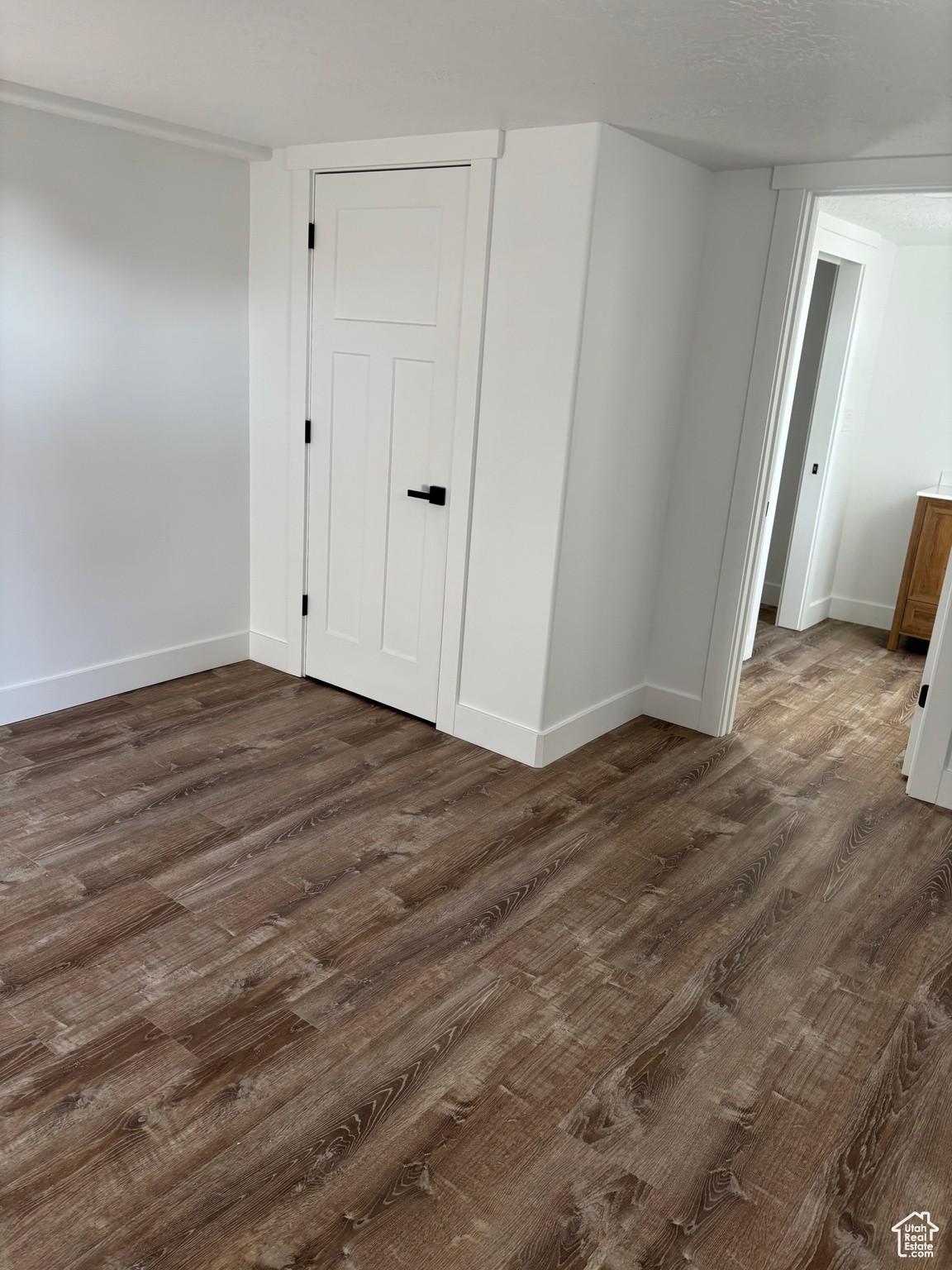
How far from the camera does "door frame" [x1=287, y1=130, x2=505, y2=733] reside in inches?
130

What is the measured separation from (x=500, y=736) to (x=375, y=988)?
1.47 metres

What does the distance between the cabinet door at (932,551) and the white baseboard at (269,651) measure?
3.59 metres

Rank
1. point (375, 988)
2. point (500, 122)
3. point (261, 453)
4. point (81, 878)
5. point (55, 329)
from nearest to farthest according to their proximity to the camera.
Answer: point (375, 988) < point (81, 878) < point (500, 122) < point (55, 329) < point (261, 453)

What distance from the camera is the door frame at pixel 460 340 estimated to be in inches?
130

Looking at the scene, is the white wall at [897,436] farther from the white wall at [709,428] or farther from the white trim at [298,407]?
the white trim at [298,407]

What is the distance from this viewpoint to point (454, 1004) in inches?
91.2

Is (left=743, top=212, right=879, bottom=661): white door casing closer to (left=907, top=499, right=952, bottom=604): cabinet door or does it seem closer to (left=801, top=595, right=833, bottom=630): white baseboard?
(left=801, top=595, right=833, bottom=630): white baseboard

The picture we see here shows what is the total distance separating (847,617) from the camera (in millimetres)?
6145

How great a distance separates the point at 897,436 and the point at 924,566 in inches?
36.9

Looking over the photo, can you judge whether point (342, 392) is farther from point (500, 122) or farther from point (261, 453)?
point (500, 122)

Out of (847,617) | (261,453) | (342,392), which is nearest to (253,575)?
(261,453)

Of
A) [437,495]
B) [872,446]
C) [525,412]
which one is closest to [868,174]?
[525,412]

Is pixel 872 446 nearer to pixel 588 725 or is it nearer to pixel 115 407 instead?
pixel 588 725

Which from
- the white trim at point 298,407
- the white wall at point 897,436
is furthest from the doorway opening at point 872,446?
the white trim at point 298,407
